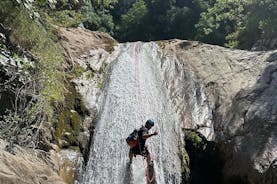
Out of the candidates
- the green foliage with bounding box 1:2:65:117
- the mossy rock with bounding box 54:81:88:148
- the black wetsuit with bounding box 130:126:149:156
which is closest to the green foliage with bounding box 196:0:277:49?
the mossy rock with bounding box 54:81:88:148

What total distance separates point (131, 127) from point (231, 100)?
321 centimetres

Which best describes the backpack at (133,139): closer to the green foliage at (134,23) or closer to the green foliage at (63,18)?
the green foliage at (63,18)

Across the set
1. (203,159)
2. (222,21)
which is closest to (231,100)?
(203,159)

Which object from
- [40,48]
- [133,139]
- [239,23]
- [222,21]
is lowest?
[133,139]

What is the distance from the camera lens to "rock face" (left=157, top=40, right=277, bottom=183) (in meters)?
10.2

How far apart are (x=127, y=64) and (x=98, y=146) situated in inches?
191

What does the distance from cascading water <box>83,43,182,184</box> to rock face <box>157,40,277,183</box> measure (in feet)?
2.14

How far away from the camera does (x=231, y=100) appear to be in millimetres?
12250

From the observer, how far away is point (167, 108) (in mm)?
12555

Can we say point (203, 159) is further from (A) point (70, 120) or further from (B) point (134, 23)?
(B) point (134, 23)

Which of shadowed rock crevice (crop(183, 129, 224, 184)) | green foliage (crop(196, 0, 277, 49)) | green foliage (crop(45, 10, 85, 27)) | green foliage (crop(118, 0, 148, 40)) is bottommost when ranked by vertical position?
shadowed rock crevice (crop(183, 129, 224, 184))

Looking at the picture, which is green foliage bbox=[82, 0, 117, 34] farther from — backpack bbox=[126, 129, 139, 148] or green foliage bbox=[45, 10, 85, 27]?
backpack bbox=[126, 129, 139, 148]

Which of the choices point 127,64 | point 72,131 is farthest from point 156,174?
point 127,64

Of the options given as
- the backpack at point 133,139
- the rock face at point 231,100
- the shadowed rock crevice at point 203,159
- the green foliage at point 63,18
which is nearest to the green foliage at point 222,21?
the rock face at point 231,100
